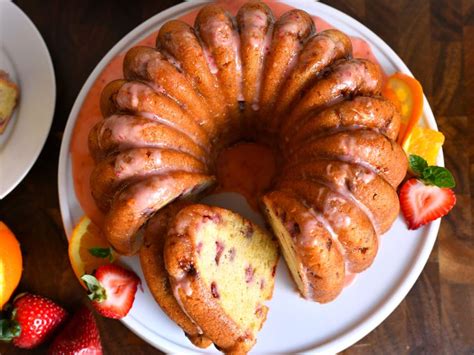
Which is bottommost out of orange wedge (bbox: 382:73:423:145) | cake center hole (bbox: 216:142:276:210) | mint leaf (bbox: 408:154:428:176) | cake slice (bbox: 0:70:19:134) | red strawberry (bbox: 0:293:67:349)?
red strawberry (bbox: 0:293:67:349)

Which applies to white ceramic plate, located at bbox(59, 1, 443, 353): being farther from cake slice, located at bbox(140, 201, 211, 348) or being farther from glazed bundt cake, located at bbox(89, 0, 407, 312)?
cake slice, located at bbox(140, 201, 211, 348)

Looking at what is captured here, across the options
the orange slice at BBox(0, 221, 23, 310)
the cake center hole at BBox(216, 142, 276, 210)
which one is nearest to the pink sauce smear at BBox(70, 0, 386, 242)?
the cake center hole at BBox(216, 142, 276, 210)

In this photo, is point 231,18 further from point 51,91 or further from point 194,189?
point 51,91

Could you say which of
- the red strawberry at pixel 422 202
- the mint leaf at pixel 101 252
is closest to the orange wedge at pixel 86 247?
the mint leaf at pixel 101 252

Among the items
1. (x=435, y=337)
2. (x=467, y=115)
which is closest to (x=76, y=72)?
(x=467, y=115)

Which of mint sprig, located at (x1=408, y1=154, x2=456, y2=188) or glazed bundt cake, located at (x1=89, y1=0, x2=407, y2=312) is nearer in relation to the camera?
glazed bundt cake, located at (x1=89, y1=0, x2=407, y2=312)

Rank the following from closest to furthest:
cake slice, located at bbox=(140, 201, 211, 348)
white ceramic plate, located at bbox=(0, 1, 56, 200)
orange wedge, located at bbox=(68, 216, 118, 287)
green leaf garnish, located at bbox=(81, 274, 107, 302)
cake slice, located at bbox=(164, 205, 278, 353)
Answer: cake slice, located at bbox=(164, 205, 278, 353) < cake slice, located at bbox=(140, 201, 211, 348) < green leaf garnish, located at bbox=(81, 274, 107, 302) < orange wedge, located at bbox=(68, 216, 118, 287) < white ceramic plate, located at bbox=(0, 1, 56, 200)

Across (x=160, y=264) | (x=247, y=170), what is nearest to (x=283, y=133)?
(x=247, y=170)
